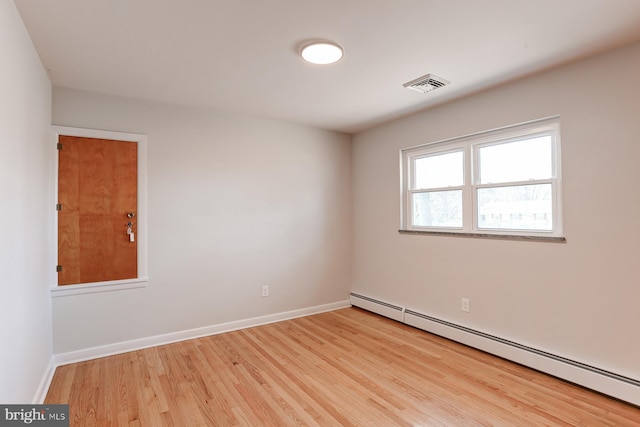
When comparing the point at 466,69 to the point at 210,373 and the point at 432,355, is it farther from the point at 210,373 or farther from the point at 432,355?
the point at 210,373

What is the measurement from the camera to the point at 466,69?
104 inches

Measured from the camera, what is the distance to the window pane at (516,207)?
2.75 metres

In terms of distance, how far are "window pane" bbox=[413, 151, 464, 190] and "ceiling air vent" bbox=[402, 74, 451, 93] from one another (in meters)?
0.85

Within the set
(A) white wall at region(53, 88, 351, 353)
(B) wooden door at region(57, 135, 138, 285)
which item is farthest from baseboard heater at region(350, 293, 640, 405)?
(B) wooden door at region(57, 135, 138, 285)

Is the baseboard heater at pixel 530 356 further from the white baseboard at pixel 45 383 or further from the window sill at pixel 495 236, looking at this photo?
the white baseboard at pixel 45 383

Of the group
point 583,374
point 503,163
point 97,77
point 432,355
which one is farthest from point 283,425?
point 97,77

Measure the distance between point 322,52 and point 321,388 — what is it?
2474 millimetres

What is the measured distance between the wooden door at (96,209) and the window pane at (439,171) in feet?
10.1

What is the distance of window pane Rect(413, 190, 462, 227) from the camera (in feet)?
11.4

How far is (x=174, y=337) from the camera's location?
3.38 meters

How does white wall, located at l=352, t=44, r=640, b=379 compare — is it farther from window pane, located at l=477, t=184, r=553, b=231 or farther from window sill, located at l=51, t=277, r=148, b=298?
window sill, located at l=51, t=277, r=148, b=298

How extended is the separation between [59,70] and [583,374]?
15.3 feet

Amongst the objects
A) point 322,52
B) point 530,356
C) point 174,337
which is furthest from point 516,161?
point 174,337

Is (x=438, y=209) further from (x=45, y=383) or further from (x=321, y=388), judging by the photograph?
(x=45, y=383)
